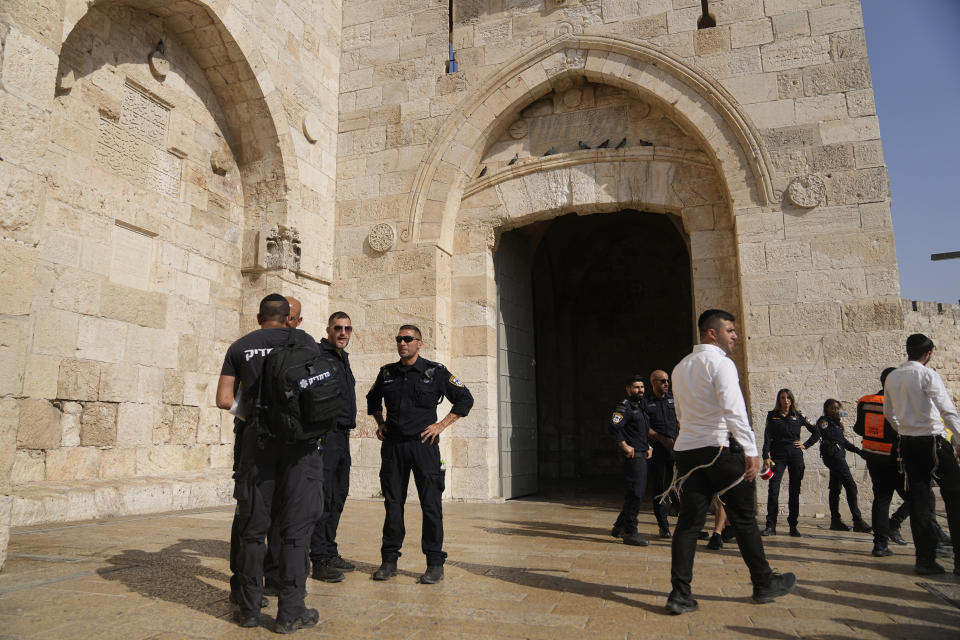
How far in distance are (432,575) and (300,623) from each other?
0.94 m

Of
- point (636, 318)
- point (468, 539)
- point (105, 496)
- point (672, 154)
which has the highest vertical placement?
point (672, 154)

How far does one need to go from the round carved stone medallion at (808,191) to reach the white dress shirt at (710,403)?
411cm

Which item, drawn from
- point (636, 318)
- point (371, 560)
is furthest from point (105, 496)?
point (636, 318)

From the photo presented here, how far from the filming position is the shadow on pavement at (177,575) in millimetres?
3072

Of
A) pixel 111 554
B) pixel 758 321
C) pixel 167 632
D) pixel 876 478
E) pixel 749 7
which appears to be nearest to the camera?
pixel 167 632

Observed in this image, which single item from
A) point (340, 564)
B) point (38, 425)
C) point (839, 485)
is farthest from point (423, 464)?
point (839, 485)

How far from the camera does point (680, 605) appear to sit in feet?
9.75

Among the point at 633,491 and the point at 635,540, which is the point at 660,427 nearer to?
the point at 633,491

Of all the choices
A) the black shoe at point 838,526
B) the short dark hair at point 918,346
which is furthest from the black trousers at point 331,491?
the black shoe at point 838,526

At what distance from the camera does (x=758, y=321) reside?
21.8ft

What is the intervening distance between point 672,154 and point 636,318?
6.53 metres

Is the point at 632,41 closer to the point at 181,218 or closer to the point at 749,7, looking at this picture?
the point at 749,7

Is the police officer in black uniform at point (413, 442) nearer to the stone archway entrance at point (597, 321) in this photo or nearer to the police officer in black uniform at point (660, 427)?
the police officer in black uniform at point (660, 427)

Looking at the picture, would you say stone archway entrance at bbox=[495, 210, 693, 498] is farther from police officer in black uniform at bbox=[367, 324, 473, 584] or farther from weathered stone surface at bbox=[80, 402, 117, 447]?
police officer in black uniform at bbox=[367, 324, 473, 584]
